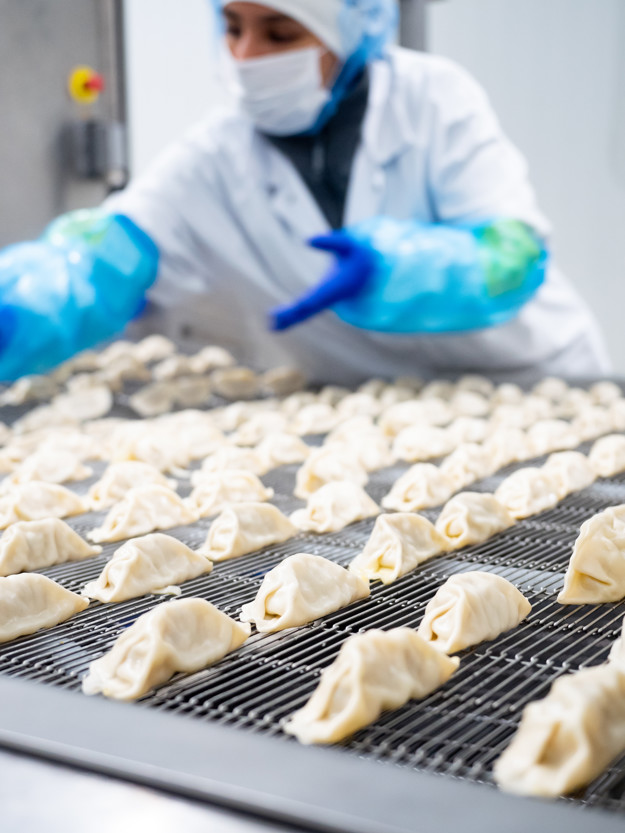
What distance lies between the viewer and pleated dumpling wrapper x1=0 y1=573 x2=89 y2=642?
3.50 feet

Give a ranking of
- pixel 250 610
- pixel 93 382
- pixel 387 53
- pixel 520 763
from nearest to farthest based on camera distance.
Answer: pixel 520 763 < pixel 250 610 < pixel 93 382 < pixel 387 53

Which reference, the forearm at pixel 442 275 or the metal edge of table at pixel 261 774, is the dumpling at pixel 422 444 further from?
the metal edge of table at pixel 261 774

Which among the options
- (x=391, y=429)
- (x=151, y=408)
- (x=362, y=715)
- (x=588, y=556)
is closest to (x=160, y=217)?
(x=151, y=408)

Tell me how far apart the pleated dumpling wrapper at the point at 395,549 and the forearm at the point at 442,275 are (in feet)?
3.83

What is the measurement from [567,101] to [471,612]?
4.84 metres

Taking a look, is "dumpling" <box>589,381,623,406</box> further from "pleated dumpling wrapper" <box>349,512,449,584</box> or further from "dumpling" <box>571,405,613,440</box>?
"pleated dumpling wrapper" <box>349,512,449,584</box>

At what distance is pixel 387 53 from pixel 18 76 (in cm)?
137

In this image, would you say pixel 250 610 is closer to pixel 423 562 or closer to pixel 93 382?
pixel 423 562

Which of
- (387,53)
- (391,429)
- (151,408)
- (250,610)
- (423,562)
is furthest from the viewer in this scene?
(387,53)

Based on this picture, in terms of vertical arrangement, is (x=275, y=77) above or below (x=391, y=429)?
Answer: above

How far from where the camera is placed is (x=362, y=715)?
819mm

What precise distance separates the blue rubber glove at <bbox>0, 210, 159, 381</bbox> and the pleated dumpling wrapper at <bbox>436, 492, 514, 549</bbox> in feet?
4.68

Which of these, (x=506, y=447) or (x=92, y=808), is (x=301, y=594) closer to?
(x=92, y=808)

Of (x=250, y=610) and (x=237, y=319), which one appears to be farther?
(x=237, y=319)
